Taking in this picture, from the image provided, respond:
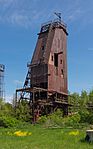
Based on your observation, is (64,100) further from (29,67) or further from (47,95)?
(29,67)

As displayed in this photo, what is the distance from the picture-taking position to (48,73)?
213ft

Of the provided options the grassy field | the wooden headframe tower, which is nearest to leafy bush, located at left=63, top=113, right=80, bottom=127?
the wooden headframe tower

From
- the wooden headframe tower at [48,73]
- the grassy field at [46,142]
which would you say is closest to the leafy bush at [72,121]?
the wooden headframe tower at [48,73]

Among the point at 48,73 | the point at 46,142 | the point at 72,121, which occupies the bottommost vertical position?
the point at 46,142

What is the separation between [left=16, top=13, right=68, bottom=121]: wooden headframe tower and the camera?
209 feet

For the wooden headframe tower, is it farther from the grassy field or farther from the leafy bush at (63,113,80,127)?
the grassy field

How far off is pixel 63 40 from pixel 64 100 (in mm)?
13038

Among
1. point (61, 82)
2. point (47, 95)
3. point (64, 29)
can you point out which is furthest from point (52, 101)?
point (64, 29)

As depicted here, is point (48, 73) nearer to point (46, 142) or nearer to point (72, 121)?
point (72, 121)

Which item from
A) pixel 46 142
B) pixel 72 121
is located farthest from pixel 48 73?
pixel 46 142

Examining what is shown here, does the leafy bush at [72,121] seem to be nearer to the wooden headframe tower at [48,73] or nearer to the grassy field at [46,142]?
the wooden headframe tower at [48,73]

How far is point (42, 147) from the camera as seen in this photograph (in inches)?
520

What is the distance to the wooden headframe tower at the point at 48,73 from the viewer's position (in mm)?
63562

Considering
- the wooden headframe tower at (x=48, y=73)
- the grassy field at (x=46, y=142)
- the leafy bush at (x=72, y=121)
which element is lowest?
the grassy field at (x=46, y=142)
